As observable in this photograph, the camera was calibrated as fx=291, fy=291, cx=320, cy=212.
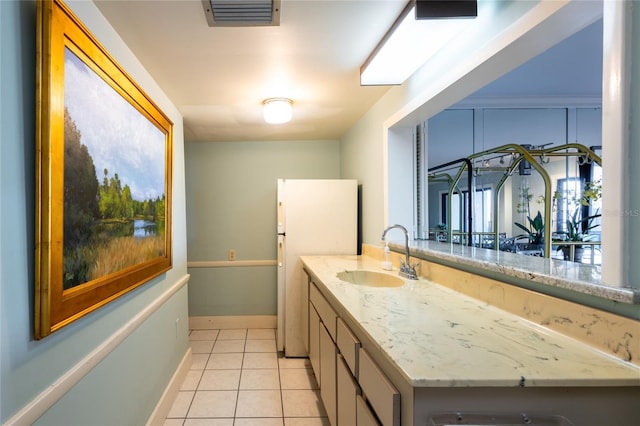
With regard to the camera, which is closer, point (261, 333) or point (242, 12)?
point (242, 12)

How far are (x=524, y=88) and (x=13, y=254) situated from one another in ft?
12.9

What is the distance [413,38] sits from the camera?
54.6 inches

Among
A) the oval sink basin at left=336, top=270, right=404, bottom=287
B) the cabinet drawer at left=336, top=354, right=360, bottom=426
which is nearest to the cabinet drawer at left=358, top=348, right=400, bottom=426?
the cabinet drawer at left=336, top=354, right=360, bottom=426

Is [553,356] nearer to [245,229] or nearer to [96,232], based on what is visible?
[96,232]

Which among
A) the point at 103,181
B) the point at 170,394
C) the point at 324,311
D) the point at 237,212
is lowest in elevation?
the point at 170,394

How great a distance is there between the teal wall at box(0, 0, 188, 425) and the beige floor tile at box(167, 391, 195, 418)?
0.43 meters

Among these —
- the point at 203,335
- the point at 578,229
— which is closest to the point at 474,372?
the point at 578,229

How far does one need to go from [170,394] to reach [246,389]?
53cm

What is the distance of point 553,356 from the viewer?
825 millimetres

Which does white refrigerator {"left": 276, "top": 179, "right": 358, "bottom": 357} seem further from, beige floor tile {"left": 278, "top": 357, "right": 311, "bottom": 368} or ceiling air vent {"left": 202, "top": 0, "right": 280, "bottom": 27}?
ceiling air vent {"left": 202, "top": 0, "right": 280, "bottom": 27}

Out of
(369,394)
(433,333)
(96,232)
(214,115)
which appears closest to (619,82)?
(433,333)

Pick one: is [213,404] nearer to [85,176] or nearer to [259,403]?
[259,403]

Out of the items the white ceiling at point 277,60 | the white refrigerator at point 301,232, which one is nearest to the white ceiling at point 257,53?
the white ceiling at point 277,60

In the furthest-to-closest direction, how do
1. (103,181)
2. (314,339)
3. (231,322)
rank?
1. (231,322)
2. (314,339)
3. (103,181)
